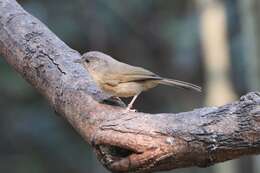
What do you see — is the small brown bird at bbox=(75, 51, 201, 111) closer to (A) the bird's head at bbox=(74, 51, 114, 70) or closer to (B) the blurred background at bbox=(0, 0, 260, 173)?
(A) the bird's head at bbox=(74, 51, 114, 70)

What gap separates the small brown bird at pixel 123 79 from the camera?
3.92 metres

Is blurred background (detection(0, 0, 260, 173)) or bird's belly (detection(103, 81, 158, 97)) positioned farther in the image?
blurred background (detection(0, 0, 260, 173))

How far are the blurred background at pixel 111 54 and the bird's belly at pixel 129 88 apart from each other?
14.7 ft

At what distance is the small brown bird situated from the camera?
3.92 metres

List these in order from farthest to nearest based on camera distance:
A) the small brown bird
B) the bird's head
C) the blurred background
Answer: the blurred background
the bird's head
the small brown bird

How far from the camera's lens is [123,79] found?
4043 mm

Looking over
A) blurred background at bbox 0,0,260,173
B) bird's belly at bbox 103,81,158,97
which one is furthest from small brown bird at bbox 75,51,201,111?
blurred background at bbox 0,0,260,173

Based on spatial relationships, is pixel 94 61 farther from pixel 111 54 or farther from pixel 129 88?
pixel 111 54

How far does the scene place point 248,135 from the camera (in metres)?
2.85

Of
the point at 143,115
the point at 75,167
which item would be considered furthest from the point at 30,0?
the point at 143,115

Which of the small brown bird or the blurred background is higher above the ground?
the small brown bird

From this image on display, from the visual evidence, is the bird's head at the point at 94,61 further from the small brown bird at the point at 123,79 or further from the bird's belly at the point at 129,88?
the bird's belly at the point at 129,88

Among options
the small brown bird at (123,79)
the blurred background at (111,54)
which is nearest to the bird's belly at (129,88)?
the small brown bird at (123,79)

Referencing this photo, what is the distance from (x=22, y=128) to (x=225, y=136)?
22.5 ft
